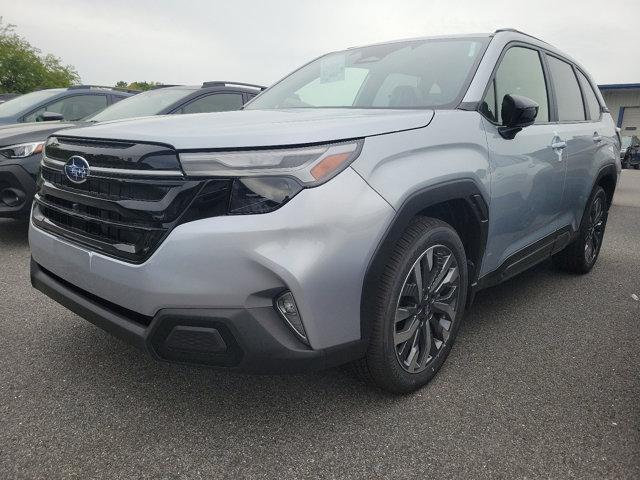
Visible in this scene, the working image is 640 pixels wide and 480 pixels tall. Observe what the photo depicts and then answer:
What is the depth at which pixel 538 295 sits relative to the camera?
3.52m

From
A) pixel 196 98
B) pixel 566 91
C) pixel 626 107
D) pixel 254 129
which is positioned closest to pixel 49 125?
pixel 196 98

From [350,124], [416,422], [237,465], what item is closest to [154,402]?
[237,465]

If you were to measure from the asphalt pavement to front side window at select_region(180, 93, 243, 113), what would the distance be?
2835mm

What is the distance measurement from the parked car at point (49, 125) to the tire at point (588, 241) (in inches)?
145

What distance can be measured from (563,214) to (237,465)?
2660mm

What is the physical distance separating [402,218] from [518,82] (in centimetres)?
154

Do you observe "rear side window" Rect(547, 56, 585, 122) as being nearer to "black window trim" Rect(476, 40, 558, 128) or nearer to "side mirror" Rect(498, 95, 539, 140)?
"black window trim" Rect(476, 40, 558, 128)

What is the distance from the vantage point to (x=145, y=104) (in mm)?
5066

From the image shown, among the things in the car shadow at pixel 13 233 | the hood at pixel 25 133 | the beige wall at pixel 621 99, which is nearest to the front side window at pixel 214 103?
the hood at pixel 25 133

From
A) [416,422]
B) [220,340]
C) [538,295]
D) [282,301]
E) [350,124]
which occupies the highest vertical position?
[350,124]

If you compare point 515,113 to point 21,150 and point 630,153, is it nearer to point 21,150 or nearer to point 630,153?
point 21,150

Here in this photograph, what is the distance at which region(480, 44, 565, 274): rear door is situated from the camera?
94.5 inches

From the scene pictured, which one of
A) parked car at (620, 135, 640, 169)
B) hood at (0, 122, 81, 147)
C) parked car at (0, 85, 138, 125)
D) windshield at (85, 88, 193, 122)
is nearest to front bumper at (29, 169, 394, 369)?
hood at (0, 122, 81, 147)

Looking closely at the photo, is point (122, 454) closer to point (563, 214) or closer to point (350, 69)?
point (350, 69)
